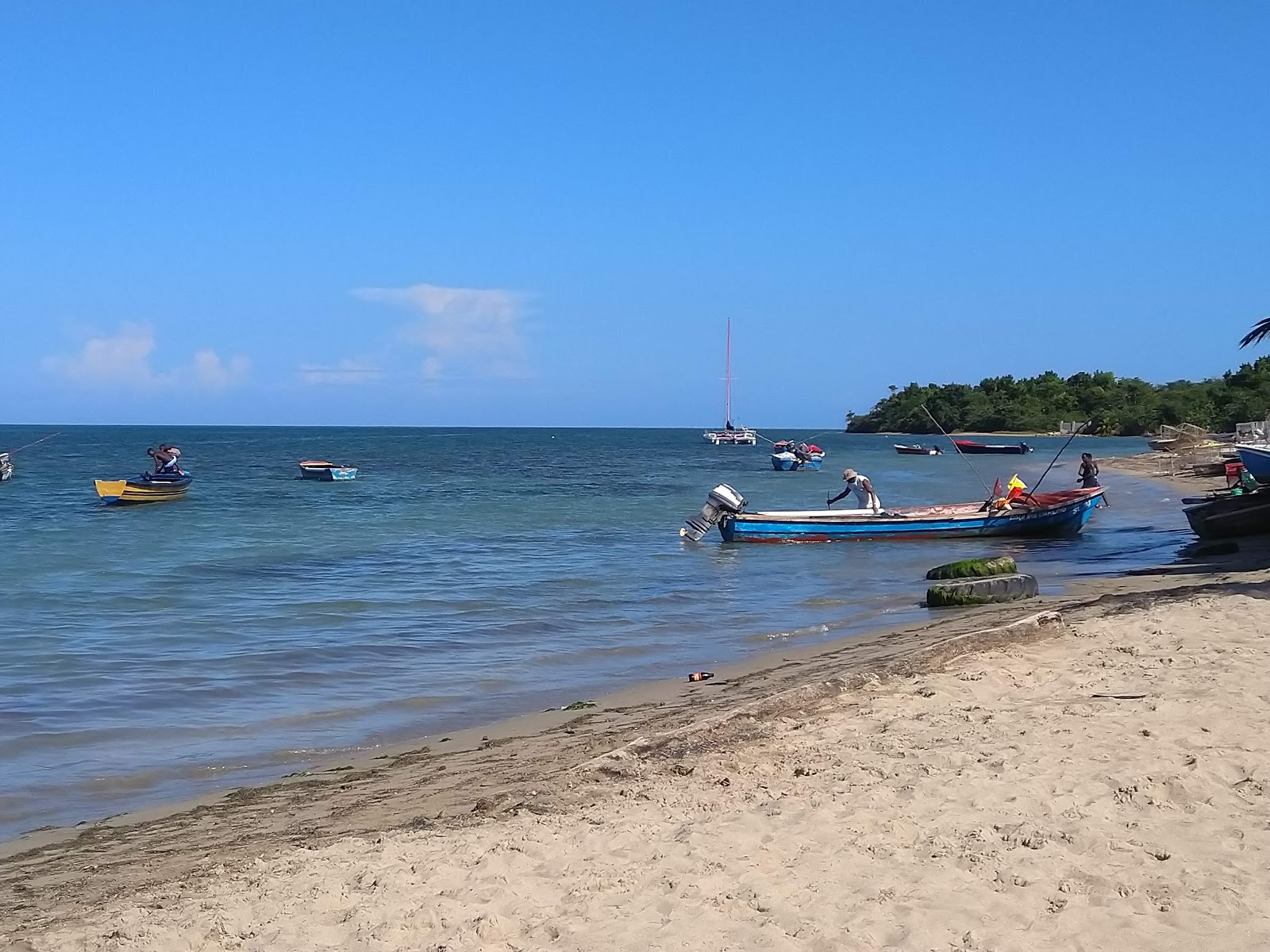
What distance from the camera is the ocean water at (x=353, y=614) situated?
9.48 m

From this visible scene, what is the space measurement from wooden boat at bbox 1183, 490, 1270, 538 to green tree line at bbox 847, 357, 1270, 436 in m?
81.7

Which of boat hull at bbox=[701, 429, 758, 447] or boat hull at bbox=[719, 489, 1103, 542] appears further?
boat hull at bbox=[701, 429, 758, 447]

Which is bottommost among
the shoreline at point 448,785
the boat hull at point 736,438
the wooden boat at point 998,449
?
the shoreline at point 448,785

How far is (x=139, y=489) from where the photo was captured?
1448 inches

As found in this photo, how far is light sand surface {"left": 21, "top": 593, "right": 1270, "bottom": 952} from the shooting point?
15.1 feet

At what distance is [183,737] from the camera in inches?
375

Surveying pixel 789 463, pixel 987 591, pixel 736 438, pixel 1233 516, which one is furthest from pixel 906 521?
pixel 736 438

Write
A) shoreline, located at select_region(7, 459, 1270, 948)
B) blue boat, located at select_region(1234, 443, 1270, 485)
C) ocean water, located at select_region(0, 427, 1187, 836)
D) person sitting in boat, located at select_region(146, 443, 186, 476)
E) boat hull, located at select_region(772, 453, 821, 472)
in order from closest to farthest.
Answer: shoreline, located at select_region(7, 459, 1270, 948)
ocean water, located at select_region(0, 427, 1187, 836)
blue boat, located at select_region(1234, 443, 1270, 485)
person sitting in boat, located at select_region(146, 443, 186, 476)
boat hull, located at select_region(772, 453, 821, 472)

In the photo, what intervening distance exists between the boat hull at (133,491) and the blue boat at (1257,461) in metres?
31.1

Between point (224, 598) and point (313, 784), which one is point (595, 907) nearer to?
point (313, 784)

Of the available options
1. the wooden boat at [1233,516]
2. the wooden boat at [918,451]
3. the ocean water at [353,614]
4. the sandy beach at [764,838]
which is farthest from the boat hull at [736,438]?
the sandy beach at [764,838]

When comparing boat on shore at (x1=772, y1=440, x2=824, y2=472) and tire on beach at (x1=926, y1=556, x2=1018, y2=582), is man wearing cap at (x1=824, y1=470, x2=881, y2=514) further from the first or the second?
boat on shore at (x1=772, y1=440, x2=824, y2=472)

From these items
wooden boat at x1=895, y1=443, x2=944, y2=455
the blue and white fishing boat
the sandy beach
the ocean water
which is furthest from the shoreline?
wooden boat at x1=895, y1=443, x2=944, y2=455

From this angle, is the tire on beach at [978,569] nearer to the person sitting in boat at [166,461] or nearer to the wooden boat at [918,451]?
the person sitting in boat at [166,461]
